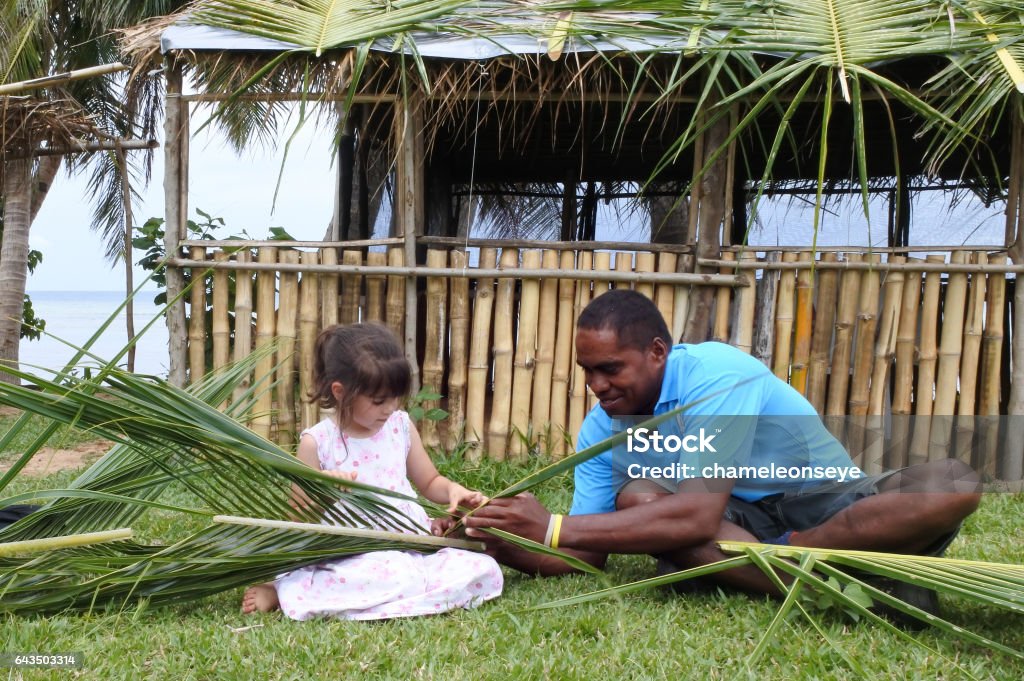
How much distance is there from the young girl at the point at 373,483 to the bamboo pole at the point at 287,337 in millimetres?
2079

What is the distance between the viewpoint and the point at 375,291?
516 cm

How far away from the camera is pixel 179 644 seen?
234cm

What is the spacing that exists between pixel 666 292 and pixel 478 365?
1.11 m

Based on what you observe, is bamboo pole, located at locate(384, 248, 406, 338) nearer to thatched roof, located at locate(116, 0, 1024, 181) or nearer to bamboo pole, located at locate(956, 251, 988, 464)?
thatched roof, located at locate(116, 0, 1024, 181)

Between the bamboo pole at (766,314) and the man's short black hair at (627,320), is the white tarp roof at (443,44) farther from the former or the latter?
the man's short black hair at (627,320)

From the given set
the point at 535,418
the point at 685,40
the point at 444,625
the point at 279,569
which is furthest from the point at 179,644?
the point at 685,40

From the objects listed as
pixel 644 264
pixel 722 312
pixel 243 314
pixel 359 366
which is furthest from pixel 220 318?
pixel 722 312

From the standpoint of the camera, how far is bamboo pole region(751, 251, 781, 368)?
4984mm

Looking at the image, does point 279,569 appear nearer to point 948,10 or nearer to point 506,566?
point 506,566

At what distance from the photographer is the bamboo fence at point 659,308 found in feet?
16.2

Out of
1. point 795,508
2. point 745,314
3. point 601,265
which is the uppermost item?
point 601,265

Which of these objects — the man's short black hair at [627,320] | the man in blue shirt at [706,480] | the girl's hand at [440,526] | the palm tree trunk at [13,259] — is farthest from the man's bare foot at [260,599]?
the palm tree trunk at [13,259]

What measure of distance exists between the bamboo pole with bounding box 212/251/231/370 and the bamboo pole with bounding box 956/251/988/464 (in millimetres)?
4062

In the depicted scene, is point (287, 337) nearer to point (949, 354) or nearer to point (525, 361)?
point (525, 361)
